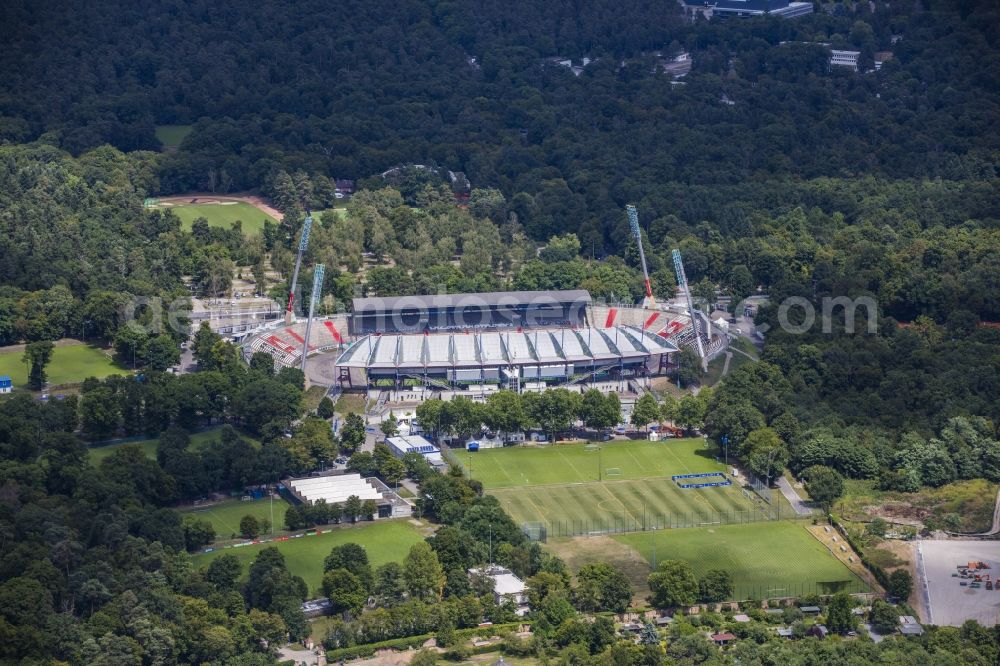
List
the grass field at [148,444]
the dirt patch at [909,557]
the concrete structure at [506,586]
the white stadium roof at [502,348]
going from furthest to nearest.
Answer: the white stadium roof at [502,348], the grass field at [148,444], the dirt patch at [909,557], the concrete structure at [506,586]

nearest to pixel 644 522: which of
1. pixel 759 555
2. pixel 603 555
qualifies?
pixel 603 555

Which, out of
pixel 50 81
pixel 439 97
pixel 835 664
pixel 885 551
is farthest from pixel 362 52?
pixel 835 664

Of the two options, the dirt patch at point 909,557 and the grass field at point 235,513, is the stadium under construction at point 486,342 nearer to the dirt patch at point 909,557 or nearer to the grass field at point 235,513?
the grass field at point 235,513

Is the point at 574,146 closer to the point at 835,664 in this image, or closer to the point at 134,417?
the point at 134,417

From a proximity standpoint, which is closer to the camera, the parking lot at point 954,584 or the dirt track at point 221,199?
the parking lot at point 954,584

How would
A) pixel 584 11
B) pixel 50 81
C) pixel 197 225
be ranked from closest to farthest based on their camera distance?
1. pixel 197 225
2. pixel 50 81
3. pixel 584 11

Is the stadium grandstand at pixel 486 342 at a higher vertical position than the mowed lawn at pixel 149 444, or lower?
higher

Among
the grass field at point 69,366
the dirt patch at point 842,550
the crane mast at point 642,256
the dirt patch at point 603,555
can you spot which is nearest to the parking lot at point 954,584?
the dirt patch at point 842,550

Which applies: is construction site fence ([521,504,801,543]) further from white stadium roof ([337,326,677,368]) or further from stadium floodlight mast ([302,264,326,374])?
stadium floodlight mast ([302,264,326,374])
